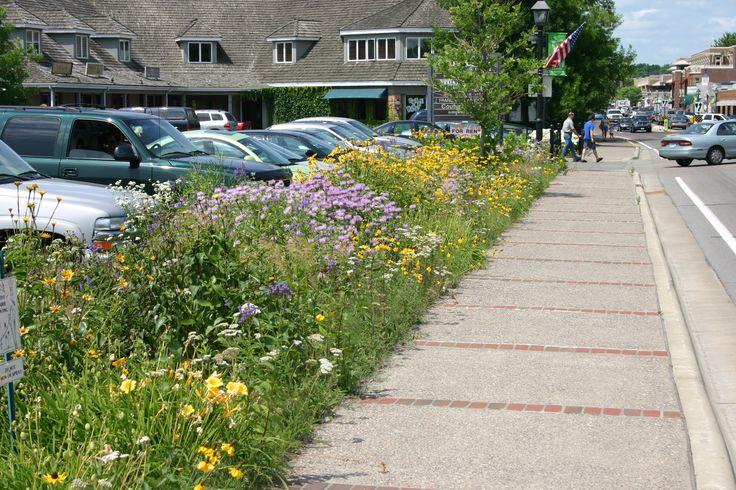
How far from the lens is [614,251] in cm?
1462

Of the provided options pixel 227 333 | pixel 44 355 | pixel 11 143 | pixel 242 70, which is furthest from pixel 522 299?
pixel 242 70

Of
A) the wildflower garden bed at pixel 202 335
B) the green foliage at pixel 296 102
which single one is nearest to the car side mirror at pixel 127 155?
the wildflower garden bed at pixel 202 335

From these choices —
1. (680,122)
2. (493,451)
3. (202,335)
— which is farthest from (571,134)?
(680,122)

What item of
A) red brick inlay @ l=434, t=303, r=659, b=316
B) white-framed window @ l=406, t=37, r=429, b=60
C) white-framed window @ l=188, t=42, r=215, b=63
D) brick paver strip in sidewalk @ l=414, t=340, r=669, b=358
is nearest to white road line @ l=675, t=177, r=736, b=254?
red brick inlay @ l=434, t=303, r=659, b=316

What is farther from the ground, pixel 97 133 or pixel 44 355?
pixel 97 133

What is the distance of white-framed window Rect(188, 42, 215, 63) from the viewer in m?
64.9

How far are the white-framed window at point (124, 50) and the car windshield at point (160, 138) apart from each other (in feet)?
157

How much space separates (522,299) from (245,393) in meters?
6.26

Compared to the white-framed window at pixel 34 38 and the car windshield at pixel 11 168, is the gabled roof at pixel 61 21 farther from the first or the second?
the car windshield at pixel 11 168

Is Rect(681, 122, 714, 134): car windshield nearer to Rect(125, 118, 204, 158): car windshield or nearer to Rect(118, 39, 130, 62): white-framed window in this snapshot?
Rect(125, 118, 204, 158): car windshield

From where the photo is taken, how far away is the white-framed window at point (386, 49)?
60625 millimetres

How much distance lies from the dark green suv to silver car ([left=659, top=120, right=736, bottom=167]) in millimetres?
27114

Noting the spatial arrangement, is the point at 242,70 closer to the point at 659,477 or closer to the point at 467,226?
the point at 467,226

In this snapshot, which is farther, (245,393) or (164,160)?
(164,160)
